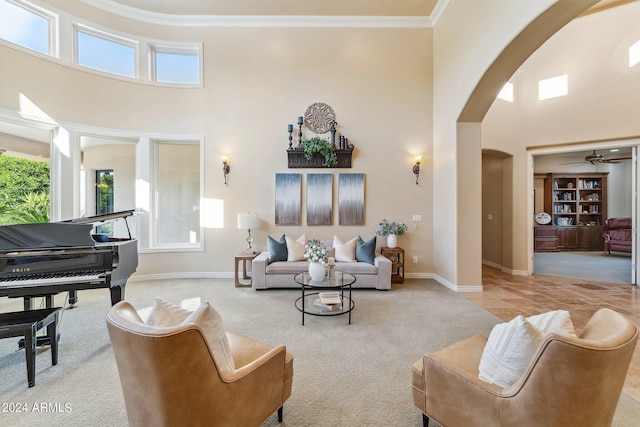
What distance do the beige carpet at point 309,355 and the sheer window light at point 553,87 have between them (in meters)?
4.44

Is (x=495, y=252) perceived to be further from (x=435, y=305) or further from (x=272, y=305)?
(x=272, y=305)

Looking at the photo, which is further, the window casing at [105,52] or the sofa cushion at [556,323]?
the window casing at [105,52]

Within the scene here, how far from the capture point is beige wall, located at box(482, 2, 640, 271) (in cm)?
444

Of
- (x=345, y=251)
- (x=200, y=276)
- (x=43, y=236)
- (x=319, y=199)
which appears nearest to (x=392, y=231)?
(x=345, y=251)

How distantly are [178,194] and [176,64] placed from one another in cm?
255

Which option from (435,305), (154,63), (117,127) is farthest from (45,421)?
(154,63)

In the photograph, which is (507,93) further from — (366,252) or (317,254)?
(317,254)

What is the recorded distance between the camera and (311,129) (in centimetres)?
511

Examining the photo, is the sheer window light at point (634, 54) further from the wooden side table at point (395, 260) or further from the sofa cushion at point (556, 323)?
the sofa cushion at point (556, 323)

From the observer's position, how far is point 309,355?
7.91ft

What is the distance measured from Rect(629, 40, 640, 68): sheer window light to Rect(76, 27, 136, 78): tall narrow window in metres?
8.65

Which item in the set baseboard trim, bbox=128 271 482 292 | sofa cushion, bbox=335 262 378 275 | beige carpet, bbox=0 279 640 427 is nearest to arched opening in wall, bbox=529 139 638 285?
baseboard trim, bbox=128 271 482 292

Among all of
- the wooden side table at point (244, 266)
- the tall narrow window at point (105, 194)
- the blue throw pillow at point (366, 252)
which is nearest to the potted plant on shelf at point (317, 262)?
the blue throw pillow at point (366, 252)

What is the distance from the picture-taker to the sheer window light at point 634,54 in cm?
424
